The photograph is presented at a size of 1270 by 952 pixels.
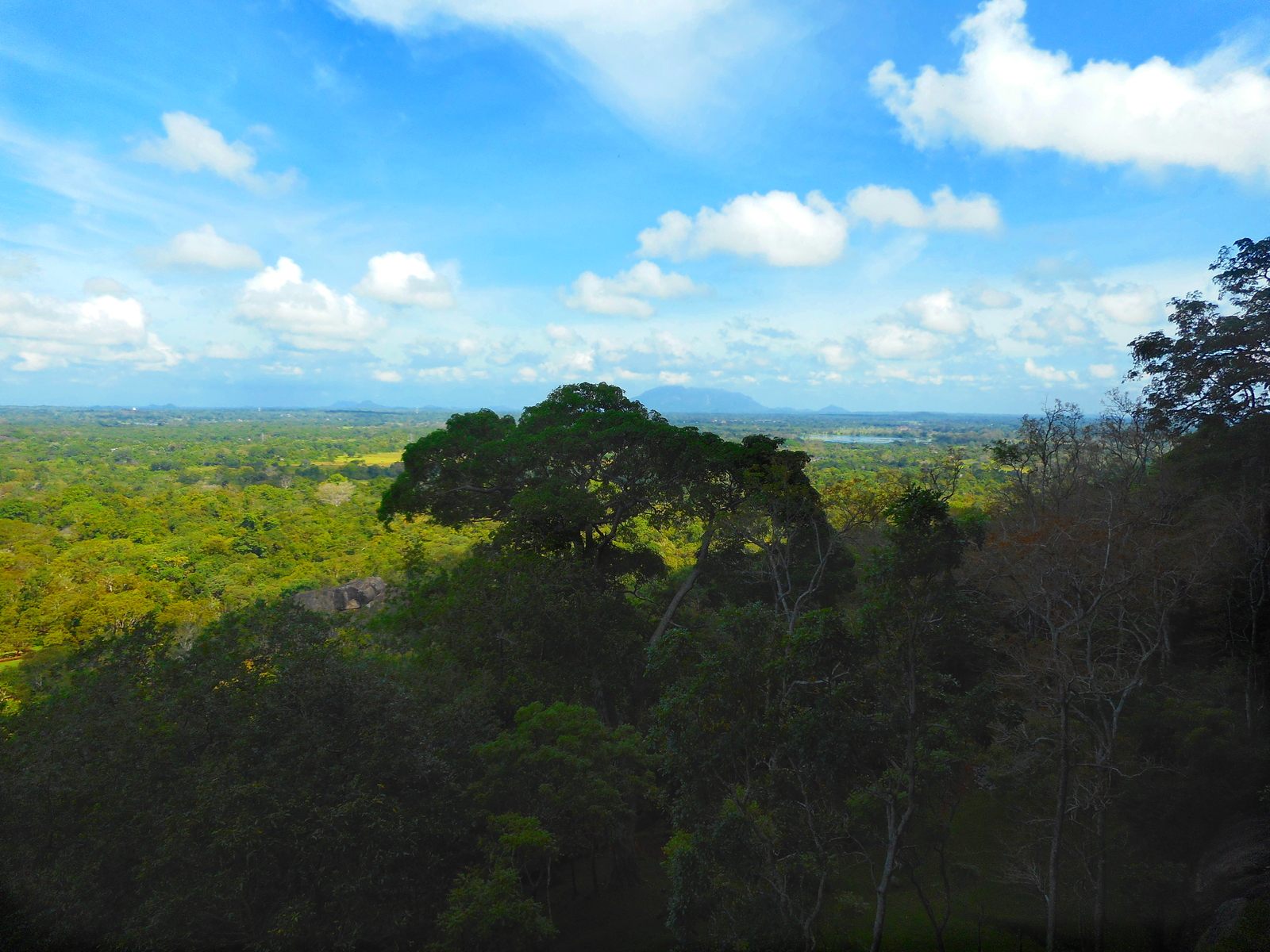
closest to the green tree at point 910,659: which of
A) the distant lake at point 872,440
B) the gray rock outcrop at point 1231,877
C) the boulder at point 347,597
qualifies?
the gray rock outcrop at point 1231,877

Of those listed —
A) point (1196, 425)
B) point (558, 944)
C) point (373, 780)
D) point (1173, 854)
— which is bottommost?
point (558, 944)

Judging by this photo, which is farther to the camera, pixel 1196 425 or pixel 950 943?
pixel 1196 425

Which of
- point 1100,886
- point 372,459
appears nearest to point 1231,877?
point 1100,886

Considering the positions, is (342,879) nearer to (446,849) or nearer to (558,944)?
(446,849)

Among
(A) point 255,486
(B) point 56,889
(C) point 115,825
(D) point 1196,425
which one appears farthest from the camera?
(A) point 255,486

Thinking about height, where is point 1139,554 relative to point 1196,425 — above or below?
below

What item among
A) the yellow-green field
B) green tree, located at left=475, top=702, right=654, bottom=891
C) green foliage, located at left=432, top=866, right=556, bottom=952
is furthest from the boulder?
the yellow-green field

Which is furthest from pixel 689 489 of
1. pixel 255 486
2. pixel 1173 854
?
pixel 255 486

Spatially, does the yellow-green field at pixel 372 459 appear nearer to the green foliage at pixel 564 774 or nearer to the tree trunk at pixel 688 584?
the tree trunk at pixel 688 584
